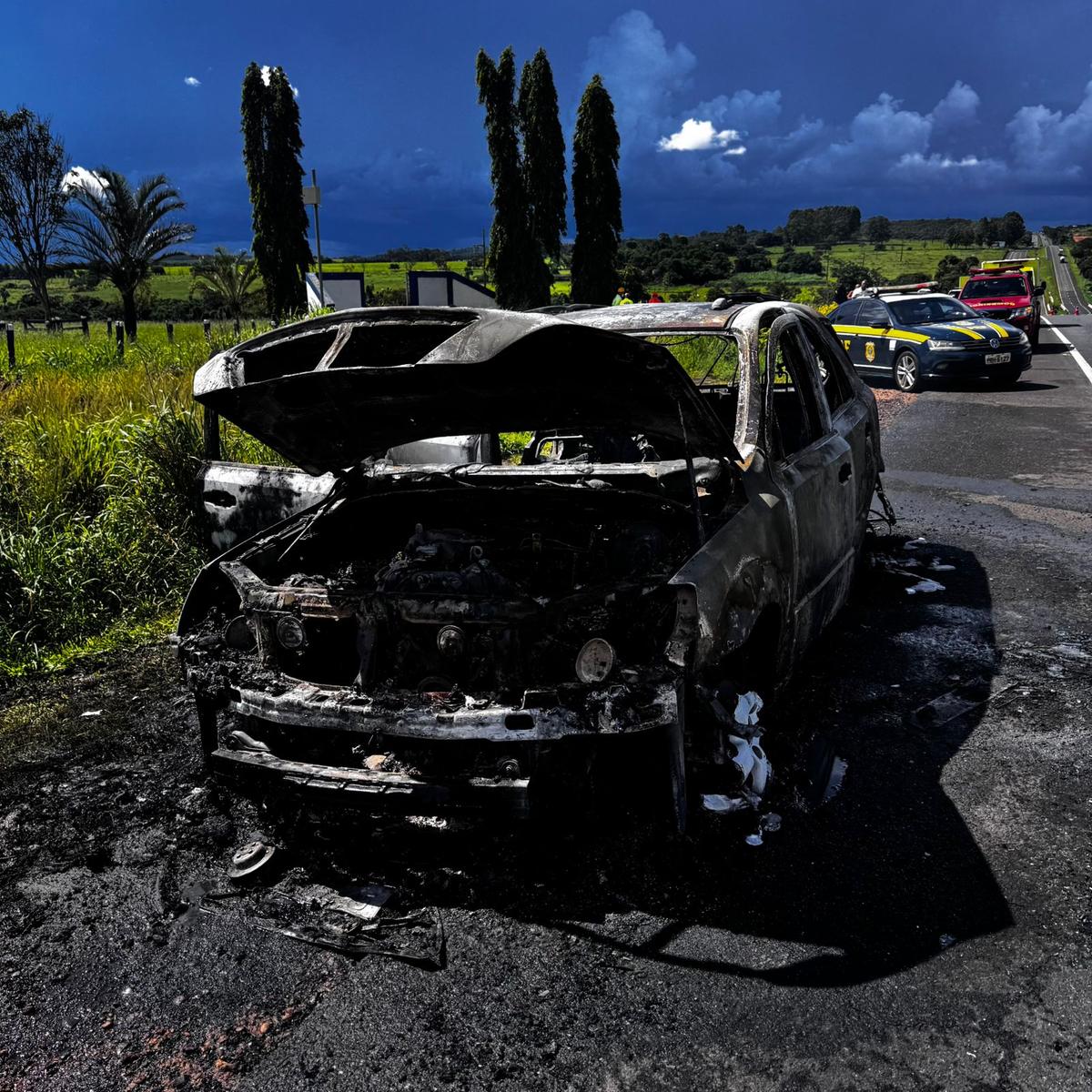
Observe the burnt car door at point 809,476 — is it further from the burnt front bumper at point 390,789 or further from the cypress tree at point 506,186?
the cypress tree at point 506,186

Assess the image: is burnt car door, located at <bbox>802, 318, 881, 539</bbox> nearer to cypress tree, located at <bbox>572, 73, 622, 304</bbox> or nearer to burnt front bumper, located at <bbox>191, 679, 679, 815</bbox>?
burnt front bumper, located at <bbox>191, 679, 679, 815</bbox>

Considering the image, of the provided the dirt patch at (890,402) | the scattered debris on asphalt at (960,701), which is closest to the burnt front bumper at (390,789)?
the scattered debris on asphalt at (960,701)

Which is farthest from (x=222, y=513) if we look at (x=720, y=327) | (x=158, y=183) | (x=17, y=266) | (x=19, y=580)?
(x=17, y=266)

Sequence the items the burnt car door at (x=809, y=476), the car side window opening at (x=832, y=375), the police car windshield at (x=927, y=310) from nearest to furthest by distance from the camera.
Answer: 1. the burnt car door at (x=809, y=476)
2. the car side window opening at (x=832, y=375)
3. the police car windshield at (x=927, y=310)

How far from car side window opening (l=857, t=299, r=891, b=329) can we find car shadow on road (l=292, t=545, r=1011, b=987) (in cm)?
1422

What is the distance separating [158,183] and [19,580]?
2981cm

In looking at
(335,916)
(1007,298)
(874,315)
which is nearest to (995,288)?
(1007,298)

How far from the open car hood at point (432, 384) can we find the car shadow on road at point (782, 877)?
1.39 m

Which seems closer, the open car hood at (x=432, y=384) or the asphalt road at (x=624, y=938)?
the asphalt road at (x=624, y=938)

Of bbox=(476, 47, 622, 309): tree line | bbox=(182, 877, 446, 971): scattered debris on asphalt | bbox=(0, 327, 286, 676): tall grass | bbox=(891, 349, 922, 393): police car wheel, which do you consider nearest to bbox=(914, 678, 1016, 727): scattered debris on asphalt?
bbox=(182, 877, 446, 971): scattered debris on asphalt

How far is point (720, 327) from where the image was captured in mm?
4609

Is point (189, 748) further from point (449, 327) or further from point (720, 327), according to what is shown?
point (720, 327)

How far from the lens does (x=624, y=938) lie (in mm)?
2969

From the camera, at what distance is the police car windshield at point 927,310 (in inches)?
671
